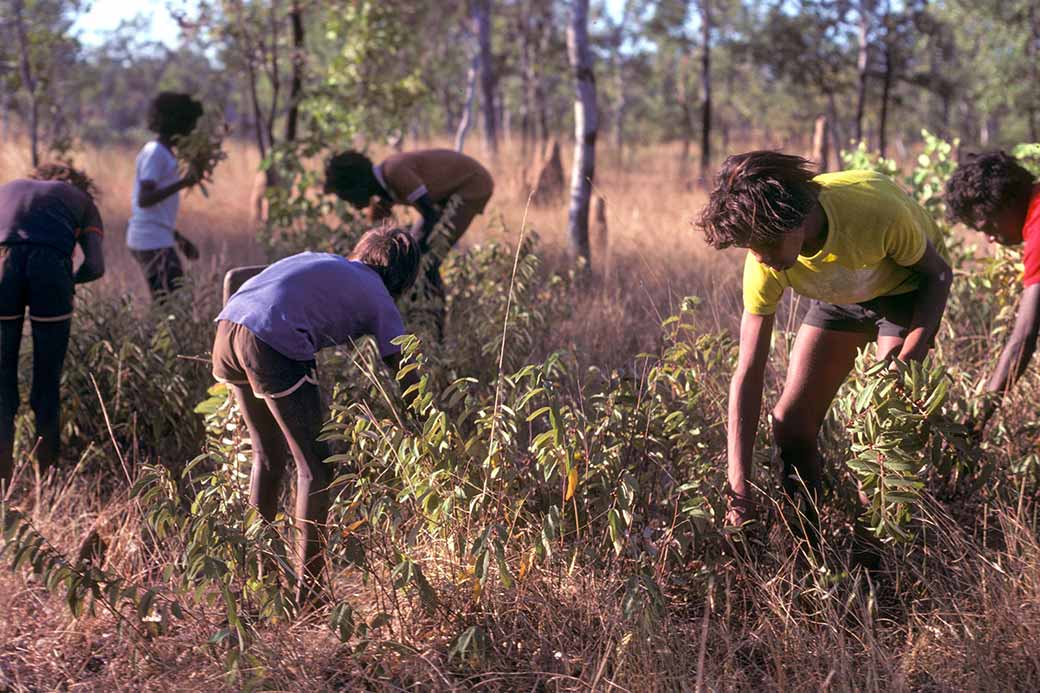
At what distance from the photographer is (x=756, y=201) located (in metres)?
2.63

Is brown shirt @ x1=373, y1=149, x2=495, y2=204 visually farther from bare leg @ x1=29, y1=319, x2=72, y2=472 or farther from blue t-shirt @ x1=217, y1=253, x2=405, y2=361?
blue t-shirt @ x1=217, y1=253, x2=405, y2=361

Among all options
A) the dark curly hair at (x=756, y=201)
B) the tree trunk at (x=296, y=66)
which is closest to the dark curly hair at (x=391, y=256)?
the dark curly hair at (x=756, y=201)

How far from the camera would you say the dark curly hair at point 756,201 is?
2.63 meters

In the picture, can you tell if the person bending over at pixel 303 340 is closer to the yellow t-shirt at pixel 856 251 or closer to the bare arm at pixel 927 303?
the yellow t-shirt at pixel 856 251

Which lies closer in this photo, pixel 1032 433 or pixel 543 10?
pixel 1032 433

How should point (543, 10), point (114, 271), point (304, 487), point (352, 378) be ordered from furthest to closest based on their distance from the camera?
point (543, 10) < point (114, 271) < point (352, 378) < point (304, 487)

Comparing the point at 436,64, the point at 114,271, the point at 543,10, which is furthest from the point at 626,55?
the point at 114,271

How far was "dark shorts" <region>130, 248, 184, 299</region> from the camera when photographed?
5.48 meters

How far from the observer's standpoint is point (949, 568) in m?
3.04

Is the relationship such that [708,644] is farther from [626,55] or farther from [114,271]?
[626,55]

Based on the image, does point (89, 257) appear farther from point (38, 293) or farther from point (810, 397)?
point (810, 397)

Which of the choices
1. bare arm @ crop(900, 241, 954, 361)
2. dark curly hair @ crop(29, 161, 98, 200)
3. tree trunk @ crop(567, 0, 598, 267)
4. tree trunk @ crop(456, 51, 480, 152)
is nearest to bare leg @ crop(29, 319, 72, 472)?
dark curly hair @ crop(29, 161, 98, 200)

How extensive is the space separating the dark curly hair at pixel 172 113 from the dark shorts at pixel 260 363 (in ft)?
9.39

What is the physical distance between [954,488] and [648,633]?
156cm
